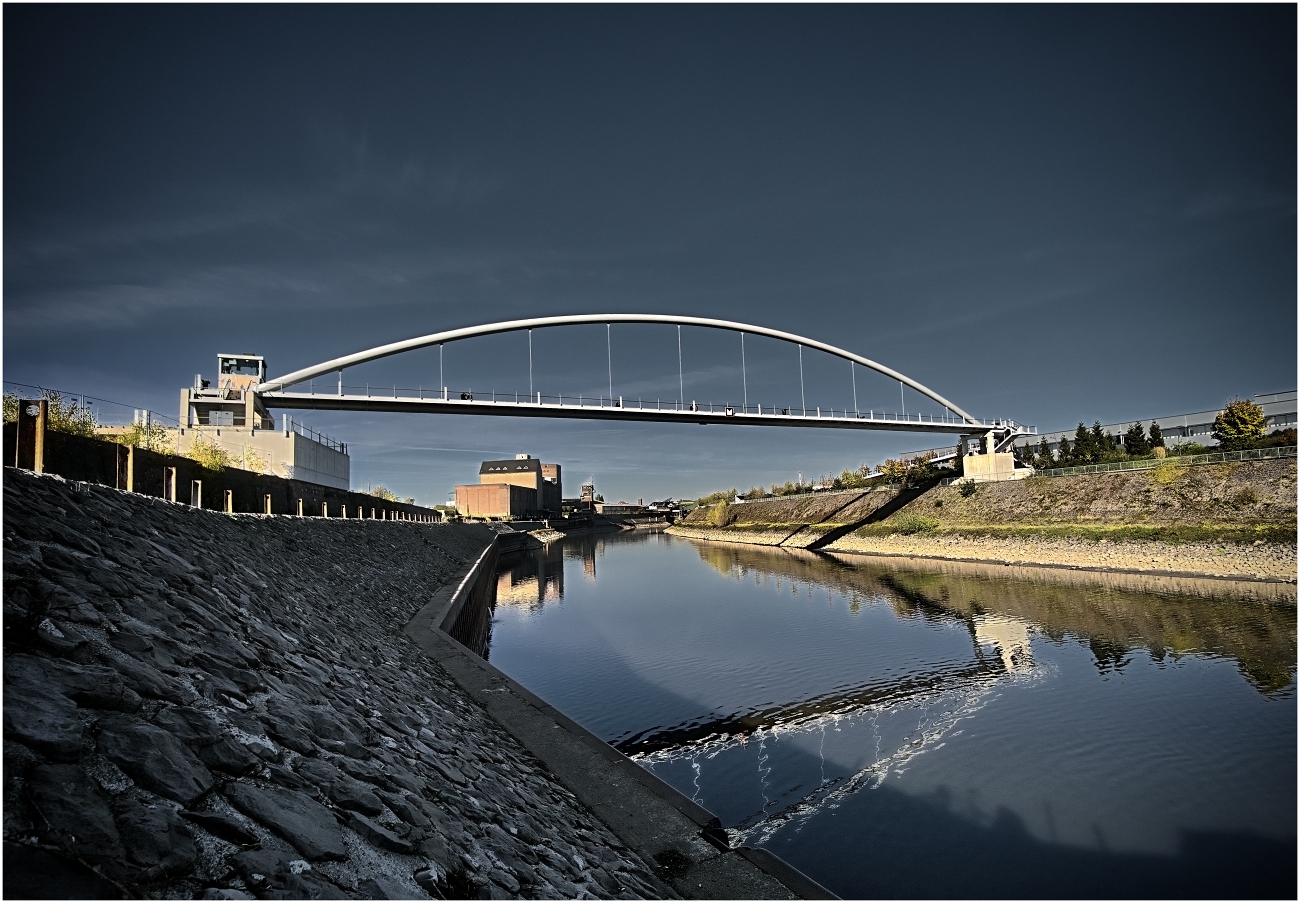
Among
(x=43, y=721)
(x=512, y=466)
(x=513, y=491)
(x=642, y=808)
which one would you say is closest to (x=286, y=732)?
(x=43, y=721)

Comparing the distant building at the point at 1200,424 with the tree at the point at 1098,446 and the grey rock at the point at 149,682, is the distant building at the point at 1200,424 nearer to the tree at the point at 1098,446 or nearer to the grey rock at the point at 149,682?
the tree at the point at 1098,446

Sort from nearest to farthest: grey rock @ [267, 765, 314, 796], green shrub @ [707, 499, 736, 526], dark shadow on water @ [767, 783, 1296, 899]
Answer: grey rock @ [267, 765, 314, 796], dark shadow on water @ [767, 783, 1296, 899], green shrub @ [707, 499, 736, 526]

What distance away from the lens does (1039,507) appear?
41.4 meters

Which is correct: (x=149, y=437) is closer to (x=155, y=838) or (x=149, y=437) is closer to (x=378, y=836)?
(x=378, y=836)

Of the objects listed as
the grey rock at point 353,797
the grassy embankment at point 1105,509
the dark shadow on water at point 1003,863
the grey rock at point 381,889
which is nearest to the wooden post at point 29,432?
the grey rock at point 353,797

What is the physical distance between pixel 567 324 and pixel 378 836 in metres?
42.7

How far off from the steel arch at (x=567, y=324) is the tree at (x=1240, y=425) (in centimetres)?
1767

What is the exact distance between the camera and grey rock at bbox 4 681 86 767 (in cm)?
299

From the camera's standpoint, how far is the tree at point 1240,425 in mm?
38969

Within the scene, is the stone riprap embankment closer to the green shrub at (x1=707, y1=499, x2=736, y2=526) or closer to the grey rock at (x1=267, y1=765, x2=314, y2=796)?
the grey rock at (x1=267, y1=765, x2=314, y2=796)

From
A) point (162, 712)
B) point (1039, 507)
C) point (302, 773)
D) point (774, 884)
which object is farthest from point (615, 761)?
point (1039, 507)

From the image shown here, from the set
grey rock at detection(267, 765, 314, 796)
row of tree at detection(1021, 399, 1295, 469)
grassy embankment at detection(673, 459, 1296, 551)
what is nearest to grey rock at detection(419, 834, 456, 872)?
grey rock at detection(267, 765, 314, 796)

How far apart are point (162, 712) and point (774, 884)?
184 inches

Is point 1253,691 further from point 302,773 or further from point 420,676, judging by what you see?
point 302,773
